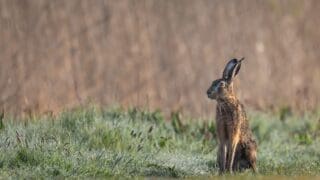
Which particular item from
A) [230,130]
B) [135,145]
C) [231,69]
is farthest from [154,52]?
[230,130]

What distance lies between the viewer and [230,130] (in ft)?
41.6

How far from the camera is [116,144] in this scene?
14406 mm

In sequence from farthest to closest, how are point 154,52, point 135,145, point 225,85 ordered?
point 154,52 → point 135,145 → point 225,85

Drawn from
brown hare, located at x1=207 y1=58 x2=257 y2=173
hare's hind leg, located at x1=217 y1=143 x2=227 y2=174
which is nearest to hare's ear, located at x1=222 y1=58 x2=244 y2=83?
brown hare, located at x1=207 y1=58 x2=257 y2=173

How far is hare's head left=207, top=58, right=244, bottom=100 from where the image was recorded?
12805mm

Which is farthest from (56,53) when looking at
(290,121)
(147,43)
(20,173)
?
(20,173)

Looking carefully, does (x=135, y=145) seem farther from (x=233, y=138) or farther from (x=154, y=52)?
(x=154, y=52)

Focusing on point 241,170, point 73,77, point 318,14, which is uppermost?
point 318,14

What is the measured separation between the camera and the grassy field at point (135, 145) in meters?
12.3

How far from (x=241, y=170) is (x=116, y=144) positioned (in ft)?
7.62

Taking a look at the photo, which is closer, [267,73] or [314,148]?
[314,148]

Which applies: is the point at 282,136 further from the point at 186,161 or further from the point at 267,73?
the point at 186,161

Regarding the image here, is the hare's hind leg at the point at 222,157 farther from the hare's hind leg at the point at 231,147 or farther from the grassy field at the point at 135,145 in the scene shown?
the grassy field at the point at 135,145

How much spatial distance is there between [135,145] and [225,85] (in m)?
2.26
